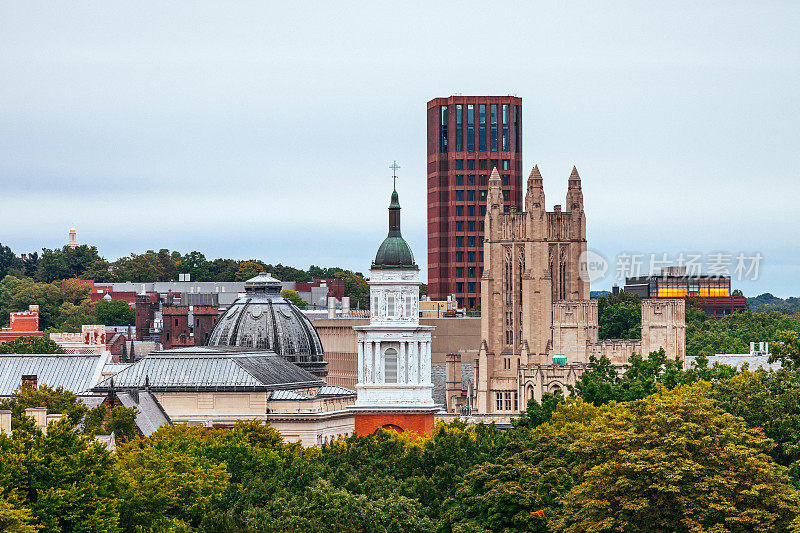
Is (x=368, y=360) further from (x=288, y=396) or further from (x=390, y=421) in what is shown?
(x=288, y=396)

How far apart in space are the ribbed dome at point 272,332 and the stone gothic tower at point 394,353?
33239mm

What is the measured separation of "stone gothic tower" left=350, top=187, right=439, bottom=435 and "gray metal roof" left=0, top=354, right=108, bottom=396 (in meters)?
32.6

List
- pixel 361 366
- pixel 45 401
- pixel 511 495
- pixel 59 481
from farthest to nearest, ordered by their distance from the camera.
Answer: pixel 361 366, pixel 45 401, pixel 511 495, pixel 59 481

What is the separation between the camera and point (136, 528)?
83875 mm

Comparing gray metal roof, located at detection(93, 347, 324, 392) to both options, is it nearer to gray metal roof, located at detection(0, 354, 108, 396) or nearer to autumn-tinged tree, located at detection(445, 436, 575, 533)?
gray metal roof, located at detection(0, 354, 108, 396)

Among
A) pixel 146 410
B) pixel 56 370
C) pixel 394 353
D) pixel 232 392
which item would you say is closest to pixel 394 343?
pixel 394 353

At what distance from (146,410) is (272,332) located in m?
32.6

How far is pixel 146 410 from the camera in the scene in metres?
134

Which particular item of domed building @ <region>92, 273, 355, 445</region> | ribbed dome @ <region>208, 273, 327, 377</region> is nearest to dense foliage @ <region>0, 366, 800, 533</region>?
domed building @ <region>92, 273, 355, 445</region>

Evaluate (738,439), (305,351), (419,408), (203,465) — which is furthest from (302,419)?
(738,439)

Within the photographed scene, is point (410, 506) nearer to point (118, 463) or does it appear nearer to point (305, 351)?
point (118, 463)

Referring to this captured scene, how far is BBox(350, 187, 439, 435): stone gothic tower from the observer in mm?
131125

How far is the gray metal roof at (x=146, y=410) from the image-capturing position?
12812 cm

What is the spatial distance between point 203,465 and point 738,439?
101ft
